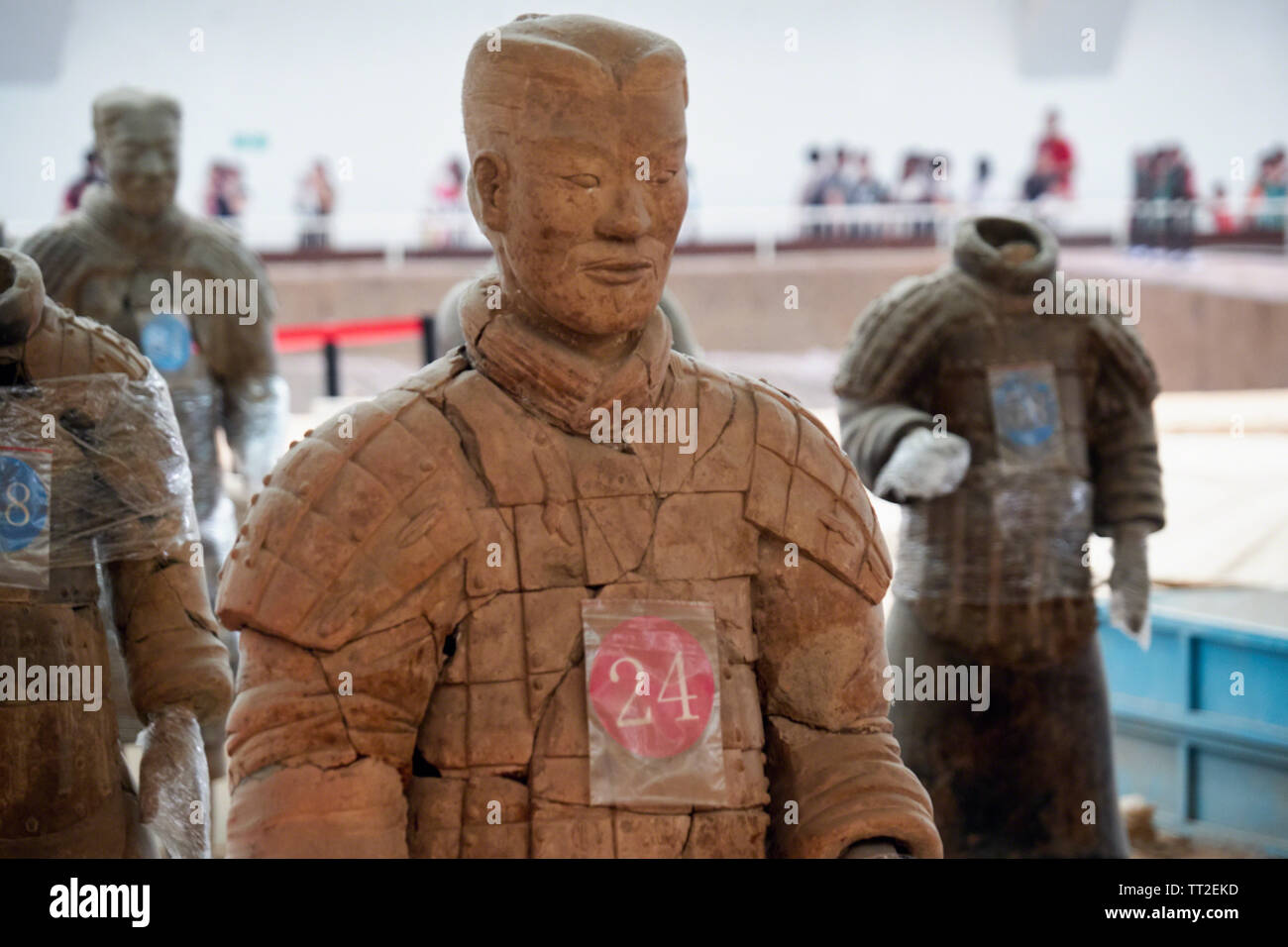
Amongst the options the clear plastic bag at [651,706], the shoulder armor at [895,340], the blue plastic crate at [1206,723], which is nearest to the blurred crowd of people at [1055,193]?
the blue plastic crate at [1206,723]

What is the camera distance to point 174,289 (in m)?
6.30

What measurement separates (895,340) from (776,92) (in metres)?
8.86

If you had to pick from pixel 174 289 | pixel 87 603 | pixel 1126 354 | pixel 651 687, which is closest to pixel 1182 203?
pixel 1126 354

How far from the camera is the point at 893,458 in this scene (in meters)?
5.06

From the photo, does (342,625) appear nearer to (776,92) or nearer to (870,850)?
(870,850)

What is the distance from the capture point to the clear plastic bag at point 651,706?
2.81m

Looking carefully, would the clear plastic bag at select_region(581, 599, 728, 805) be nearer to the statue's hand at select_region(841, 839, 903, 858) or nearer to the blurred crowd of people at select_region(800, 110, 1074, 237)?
the statue's hand at select_region(841, 839, 903, 858)

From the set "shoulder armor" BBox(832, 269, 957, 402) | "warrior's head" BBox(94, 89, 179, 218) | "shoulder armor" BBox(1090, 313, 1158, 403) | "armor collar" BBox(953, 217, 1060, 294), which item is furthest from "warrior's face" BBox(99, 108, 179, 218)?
"shoulder armor" BBox(1090, 313, 1158, 403)

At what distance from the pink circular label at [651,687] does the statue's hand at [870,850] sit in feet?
1.06

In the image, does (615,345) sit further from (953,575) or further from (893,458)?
(953,575)

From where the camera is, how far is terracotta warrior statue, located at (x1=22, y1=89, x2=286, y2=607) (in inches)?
242

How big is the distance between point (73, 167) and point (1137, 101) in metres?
8.51

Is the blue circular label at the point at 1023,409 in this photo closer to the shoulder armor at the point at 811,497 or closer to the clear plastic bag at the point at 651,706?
the shoulder armor at the point at 811,497
